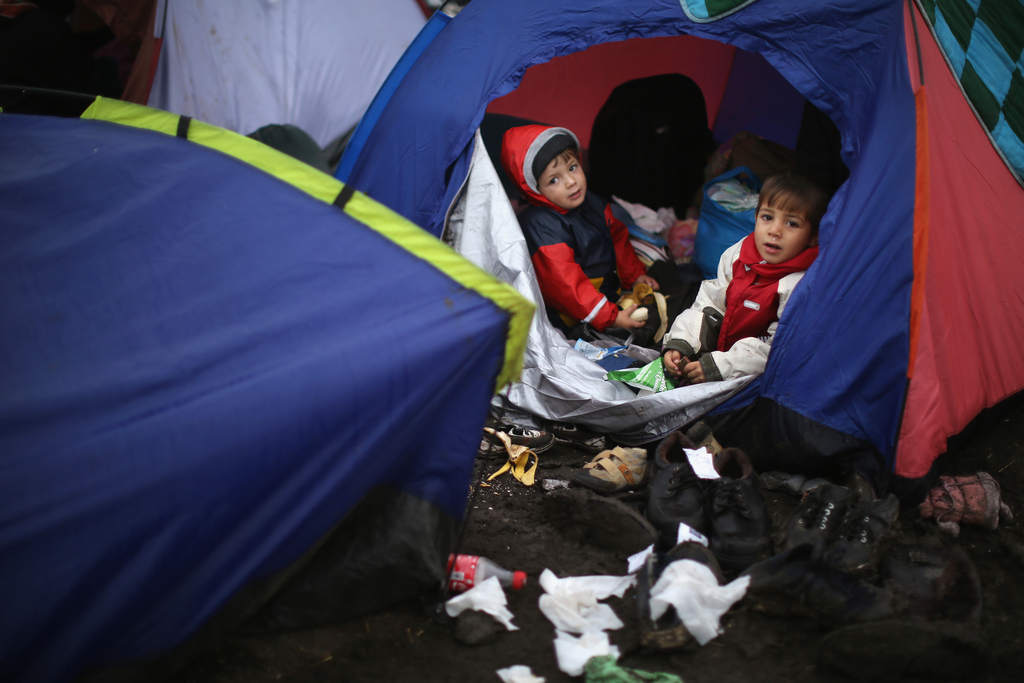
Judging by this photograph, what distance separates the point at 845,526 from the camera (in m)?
1.66

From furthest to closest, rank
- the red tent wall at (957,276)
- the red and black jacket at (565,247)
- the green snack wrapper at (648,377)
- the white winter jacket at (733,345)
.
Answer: the red and black jacket at (565,247)
the green snack wrapper at (648,377)
the white winter jacket at (733,345)
the red tent wall at (957,276)

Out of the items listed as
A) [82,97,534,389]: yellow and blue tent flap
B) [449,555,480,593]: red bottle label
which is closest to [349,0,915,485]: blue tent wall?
[82,97,534,389]: yellow and blue tent flap

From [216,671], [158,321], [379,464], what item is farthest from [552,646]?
[158,321]

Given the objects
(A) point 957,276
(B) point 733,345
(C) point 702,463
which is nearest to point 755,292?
(B) point 733,345

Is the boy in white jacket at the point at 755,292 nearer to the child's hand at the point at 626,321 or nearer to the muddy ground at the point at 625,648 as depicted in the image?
the child's hand at the point at 626,321

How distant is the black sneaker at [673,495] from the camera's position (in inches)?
66.9

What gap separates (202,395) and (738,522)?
1.26m

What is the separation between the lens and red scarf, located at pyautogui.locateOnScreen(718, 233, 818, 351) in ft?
7.12

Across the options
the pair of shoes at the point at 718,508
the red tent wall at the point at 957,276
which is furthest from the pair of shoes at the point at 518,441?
the red tent wall at the point at 957,276

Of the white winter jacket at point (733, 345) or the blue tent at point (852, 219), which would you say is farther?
the white winter jacket at point (733, 345)

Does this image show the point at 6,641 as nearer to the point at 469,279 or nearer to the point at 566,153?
the point at 469,279

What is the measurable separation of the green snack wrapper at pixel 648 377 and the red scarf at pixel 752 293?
0.24 meters

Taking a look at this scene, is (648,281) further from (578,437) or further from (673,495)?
(673,495)

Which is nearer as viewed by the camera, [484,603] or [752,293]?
[484,603]
